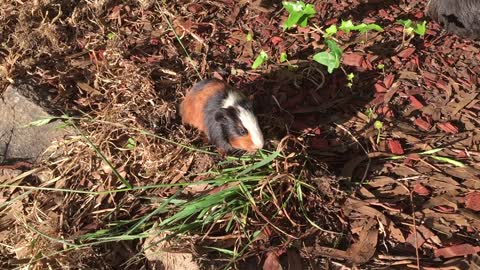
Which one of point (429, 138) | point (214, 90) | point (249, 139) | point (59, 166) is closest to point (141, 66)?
point (214, 90)

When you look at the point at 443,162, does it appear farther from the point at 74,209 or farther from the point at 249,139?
the point at 74,209

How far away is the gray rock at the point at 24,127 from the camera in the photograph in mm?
3258

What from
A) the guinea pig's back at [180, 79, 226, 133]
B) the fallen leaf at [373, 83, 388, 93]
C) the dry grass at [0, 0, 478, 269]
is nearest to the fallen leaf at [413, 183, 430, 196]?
the dry grass at [0, 0, 478, 269]

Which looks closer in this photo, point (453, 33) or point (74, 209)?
point (74, 209)

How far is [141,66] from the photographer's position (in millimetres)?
3602

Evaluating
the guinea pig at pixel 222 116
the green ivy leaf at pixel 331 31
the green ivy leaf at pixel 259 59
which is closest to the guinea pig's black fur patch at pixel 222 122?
the guinea pig at pixel 222 116

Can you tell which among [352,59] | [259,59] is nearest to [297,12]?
[259,59]

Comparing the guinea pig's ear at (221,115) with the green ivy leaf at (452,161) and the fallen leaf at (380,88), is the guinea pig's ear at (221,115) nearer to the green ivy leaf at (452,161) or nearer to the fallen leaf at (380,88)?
the fallen leaf at (380,88)

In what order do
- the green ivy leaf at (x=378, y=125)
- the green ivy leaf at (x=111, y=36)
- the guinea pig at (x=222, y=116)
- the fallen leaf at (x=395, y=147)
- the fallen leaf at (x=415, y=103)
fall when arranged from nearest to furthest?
the guinea pig at (x=222, y=116), the fallen leaf at (x=395, y=147), the green ivy leaf at (x=378, y=125), the fallen leaf at (x=415, y=103), the green ivy leaf at (x=111, y=36)

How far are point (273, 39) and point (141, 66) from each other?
112cm

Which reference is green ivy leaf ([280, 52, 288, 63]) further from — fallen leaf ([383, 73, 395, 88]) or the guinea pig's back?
fallen leaf ([383, 73, 395, 88])

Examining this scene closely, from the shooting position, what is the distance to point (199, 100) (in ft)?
10.5

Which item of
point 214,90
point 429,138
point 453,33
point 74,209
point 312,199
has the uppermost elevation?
point 453,33

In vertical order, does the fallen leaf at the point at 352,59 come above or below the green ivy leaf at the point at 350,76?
above
